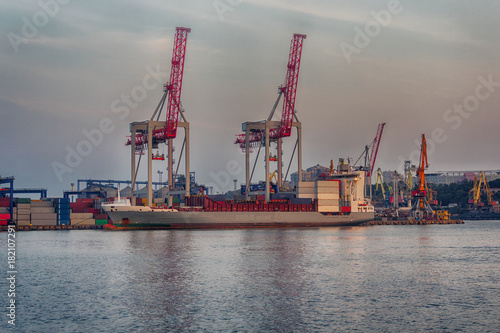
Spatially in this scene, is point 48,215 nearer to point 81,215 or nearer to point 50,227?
point 50,227

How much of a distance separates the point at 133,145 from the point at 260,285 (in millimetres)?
66003

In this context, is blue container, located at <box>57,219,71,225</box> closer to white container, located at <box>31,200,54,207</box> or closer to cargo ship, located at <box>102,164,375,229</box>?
white container, located at <box>31,200,54,207</box>

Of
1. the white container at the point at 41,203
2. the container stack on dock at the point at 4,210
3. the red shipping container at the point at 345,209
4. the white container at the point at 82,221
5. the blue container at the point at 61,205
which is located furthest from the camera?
the white container at the point at 82,221

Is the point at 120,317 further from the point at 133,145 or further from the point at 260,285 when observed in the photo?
the point at 133,145

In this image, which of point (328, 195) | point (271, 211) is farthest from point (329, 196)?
point (271, 211)

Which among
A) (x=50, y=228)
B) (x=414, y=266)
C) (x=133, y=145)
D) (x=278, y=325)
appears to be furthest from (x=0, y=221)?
(x=278, y=325)

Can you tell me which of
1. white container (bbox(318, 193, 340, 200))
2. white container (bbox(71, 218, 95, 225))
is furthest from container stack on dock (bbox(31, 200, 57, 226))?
Answer: white container (bbox(318, 193, 340, 200))

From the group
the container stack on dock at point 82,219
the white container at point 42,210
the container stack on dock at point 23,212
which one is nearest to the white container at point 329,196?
the container stack on dock at point 82,219

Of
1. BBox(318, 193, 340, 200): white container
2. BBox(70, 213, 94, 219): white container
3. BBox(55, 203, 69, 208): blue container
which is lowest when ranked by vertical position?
BBox(70, 213, 94, 219): white container

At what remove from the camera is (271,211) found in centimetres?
9706

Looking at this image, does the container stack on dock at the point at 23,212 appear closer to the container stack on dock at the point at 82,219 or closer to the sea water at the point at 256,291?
the container stack on dock at the point at 82,219

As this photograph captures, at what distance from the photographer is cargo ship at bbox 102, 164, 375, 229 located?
91.2 m

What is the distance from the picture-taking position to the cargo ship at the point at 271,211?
9125 cm

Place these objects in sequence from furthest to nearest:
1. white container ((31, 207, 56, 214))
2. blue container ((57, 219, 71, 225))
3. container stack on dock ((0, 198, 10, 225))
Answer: blue container ((57, 219, 71, 225)) → white container ((31, 207, 56, 214)) → container stack on dock ((0, 198, 10, 225))
